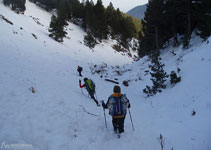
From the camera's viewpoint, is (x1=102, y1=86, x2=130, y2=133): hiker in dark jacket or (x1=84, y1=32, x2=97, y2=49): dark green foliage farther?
(x1=84, y1=32, x2=97, y2=49): dark green foliage

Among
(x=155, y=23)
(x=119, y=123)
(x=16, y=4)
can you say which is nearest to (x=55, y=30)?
(x=16, y=4)

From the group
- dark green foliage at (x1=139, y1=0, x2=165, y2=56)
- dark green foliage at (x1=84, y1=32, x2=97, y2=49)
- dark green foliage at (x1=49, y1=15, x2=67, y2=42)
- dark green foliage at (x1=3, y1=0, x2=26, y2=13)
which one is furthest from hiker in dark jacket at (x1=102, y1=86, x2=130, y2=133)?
dark green foliage at (x1=3, y1=0, x2=26, y2=13)

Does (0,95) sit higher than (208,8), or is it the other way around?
(208,8)

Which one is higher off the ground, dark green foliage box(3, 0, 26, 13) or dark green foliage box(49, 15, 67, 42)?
dark green foliage box(3, 0, 26, 13)

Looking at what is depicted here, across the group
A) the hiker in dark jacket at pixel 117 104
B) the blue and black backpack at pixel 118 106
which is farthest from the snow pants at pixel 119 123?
the blue and black backpack at pixel 118 106

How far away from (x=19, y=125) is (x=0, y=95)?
2377mm

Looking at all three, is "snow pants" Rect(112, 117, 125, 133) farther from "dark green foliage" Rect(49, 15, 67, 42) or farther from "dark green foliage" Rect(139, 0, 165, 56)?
"dark green foliage" Rect(49, 15, 67, 42)

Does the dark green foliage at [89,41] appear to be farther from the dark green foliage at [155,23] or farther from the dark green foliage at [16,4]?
the dark green foliage at [16,4]

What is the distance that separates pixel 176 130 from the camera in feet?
17.9

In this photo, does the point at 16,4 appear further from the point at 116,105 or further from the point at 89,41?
the point at 116,105

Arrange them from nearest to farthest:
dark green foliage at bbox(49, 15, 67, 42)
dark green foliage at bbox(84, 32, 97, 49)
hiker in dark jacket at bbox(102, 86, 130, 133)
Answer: hiker in dark jacket at bbox(102, 86, 130, 133) < dark green foliage at bbox(49, 15, 67, 42) < dark green foliage at bbox(84, 32, 97, 49)

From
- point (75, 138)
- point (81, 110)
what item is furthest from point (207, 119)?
point (81, 110)

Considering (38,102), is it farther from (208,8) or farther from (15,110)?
(208,8)

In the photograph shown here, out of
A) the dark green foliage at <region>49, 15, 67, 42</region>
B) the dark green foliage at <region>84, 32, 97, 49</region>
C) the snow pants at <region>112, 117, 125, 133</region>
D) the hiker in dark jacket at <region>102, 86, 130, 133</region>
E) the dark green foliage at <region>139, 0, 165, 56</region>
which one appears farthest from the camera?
the dark green foliage at <region>84, 32, 97, 49</region>
